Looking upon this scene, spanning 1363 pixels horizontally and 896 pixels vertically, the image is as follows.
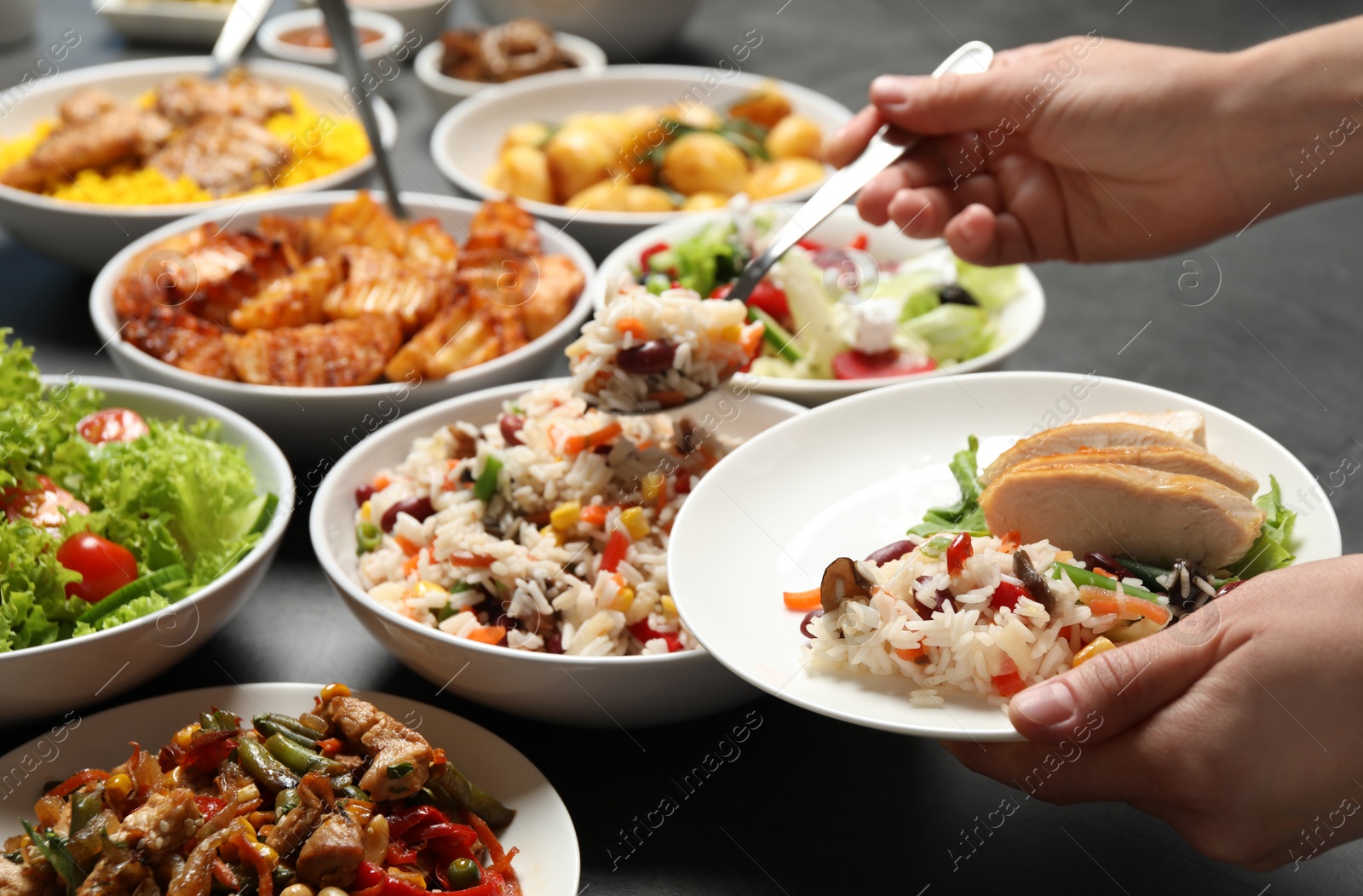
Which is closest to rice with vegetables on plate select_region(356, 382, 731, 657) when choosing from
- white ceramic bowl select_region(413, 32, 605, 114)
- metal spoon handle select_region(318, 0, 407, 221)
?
metal spoon handle select_region(318, 0, 407, 221)

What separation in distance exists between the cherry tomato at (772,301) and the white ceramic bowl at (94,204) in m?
1.40

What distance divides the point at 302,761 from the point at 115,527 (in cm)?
76

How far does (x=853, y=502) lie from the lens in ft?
6.72

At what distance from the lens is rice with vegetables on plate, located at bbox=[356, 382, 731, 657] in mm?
2016

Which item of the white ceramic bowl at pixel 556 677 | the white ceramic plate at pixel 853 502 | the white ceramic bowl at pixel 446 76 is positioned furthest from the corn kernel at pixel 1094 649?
the white ceramic bowl at pixel 446 76

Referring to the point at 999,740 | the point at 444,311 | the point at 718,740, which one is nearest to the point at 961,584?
the point at 999,740

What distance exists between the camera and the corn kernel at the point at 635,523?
84.1 inches

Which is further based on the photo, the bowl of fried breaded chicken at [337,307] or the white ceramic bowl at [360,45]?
the white ceramic bowl at [360,45]

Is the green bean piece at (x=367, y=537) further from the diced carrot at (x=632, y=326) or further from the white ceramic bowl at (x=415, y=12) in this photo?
the white ceramic bowl at (x=415, y=12)

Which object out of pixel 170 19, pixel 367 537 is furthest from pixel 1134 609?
pixel 170 19

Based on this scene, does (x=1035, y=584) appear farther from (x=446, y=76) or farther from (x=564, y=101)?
(x=446, y=76)

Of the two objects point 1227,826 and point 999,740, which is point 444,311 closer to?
point 999,740

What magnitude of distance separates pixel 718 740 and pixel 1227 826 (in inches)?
33.0

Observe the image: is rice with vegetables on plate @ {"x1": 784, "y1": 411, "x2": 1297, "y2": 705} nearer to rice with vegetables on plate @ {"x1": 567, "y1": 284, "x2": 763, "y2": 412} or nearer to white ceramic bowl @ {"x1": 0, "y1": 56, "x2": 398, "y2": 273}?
rice with vegetables on plate @ {"x1": 567, "y1": 284, "x2": 763, "y2": 412}
